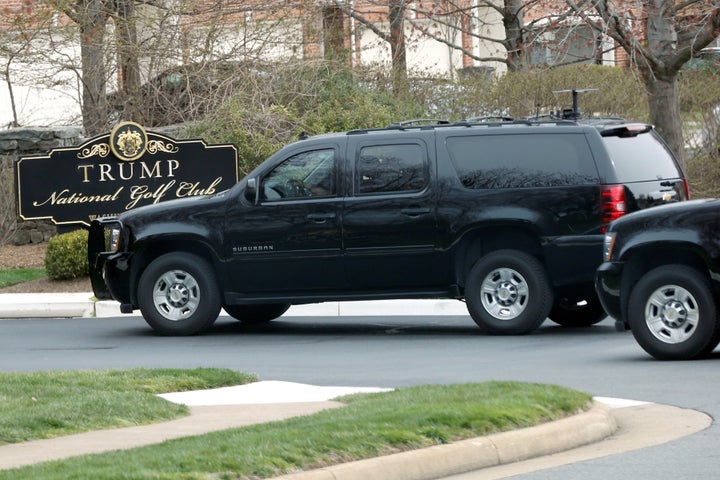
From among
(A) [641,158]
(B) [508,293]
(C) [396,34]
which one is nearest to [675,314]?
(B) [508,293]

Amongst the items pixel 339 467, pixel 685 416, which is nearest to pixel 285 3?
pixel 685 416

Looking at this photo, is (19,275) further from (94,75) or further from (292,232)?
(292,232)

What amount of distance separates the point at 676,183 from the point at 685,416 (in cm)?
582

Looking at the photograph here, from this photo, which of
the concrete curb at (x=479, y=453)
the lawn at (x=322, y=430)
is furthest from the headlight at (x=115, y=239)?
the concrete curb at (x=479, y=453)

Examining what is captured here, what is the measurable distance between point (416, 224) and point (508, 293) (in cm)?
117

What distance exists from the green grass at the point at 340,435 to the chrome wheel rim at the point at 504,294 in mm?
4646

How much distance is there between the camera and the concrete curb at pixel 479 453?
24.3 feet

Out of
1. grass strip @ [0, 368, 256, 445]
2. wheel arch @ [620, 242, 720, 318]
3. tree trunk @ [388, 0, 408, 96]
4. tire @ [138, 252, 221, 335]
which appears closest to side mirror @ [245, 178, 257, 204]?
tire @ [138, 252, 221, 335]

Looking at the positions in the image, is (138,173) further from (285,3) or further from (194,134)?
(285,3)

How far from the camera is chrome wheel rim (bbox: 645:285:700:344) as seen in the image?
1196 cm

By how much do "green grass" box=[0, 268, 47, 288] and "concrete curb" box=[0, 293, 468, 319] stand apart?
4.72 feet

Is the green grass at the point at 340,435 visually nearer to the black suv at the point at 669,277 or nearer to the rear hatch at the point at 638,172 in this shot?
the black suv at the point at 669,277

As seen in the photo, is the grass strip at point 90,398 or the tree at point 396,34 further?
the tree at point 396,34

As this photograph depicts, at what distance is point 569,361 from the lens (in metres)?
12.4
